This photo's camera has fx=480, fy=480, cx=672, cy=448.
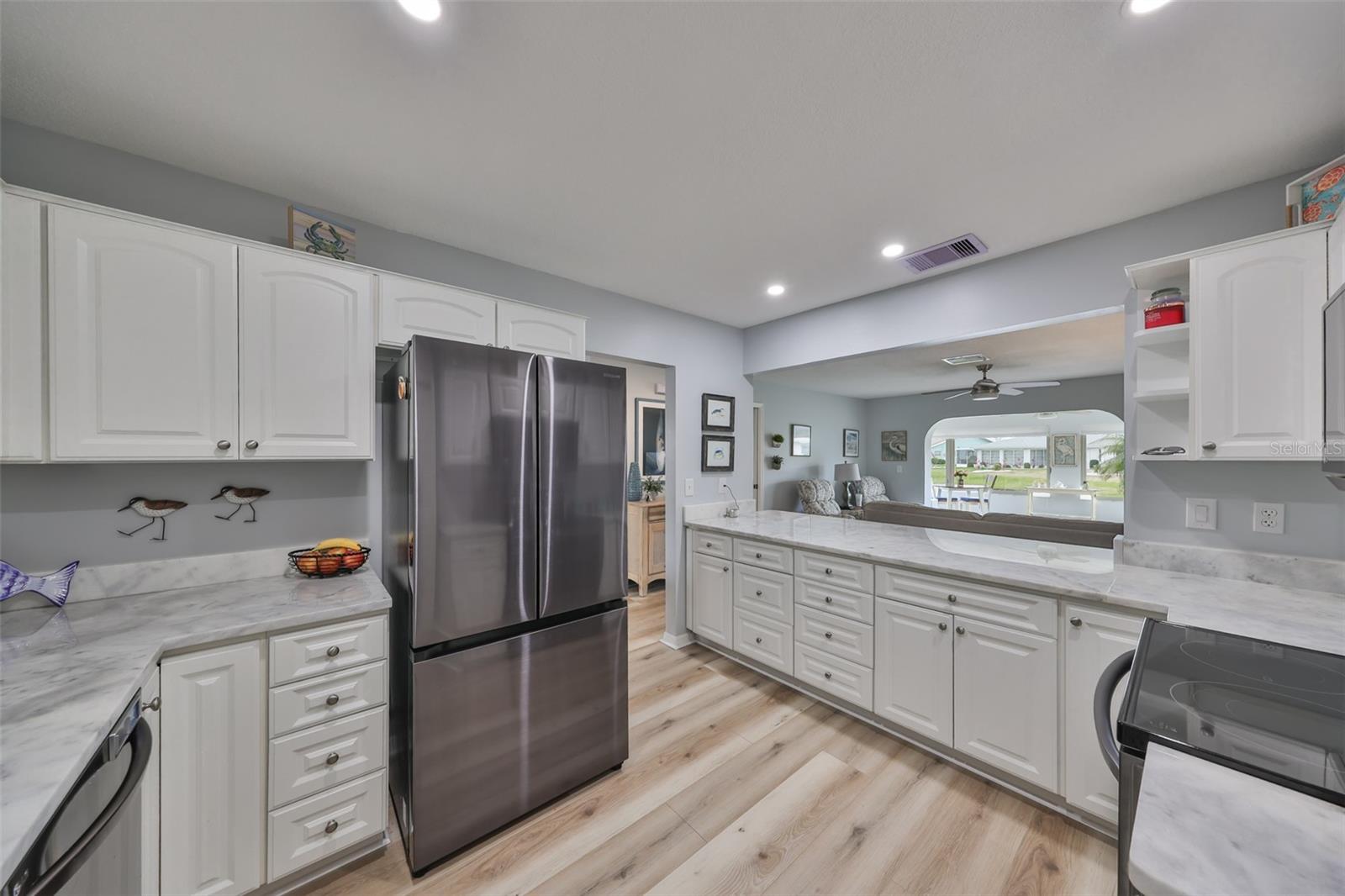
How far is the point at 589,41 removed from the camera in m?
1.23

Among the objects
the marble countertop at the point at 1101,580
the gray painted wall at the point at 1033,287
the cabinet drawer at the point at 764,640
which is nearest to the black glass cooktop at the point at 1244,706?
the marble countertop at the point at 1101,580

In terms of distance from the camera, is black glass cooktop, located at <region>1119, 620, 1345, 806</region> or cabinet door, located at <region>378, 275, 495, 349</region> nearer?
black glass cooktop, located at <region>1119, 620, 1345, 806</region>

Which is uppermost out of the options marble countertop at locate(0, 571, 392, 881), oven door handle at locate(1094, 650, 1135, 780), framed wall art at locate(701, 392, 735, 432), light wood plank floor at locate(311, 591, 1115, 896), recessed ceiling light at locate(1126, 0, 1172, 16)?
recessed ceiling light at locate(1126, 0, 1172, 16)

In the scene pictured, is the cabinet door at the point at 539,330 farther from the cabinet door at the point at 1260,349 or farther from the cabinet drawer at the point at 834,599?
the cabinet door at the point at 1260,349

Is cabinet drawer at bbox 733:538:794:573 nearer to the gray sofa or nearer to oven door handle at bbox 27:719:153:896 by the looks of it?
the gray sofa

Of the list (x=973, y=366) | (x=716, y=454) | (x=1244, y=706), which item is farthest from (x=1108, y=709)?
(x=973, y=366)

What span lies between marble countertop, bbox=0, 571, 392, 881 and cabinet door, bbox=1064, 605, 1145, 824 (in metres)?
2.51

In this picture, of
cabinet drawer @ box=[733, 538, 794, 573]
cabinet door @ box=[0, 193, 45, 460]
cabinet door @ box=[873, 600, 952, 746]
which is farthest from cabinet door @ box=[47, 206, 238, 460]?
cabinet door @ box=[873, 600, 952, 746]

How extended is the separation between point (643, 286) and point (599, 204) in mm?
1022

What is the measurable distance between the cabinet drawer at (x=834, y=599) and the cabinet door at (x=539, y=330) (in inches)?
70.5

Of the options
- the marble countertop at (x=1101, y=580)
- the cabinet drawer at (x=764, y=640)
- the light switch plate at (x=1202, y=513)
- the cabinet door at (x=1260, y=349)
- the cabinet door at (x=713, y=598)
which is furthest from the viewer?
the cabinet door at (x=713, y=598)

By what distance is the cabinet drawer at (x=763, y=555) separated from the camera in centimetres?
→ 286

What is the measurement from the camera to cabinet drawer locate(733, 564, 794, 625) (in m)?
2.85

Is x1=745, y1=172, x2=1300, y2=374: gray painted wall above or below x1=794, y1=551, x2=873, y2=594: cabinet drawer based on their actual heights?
above
